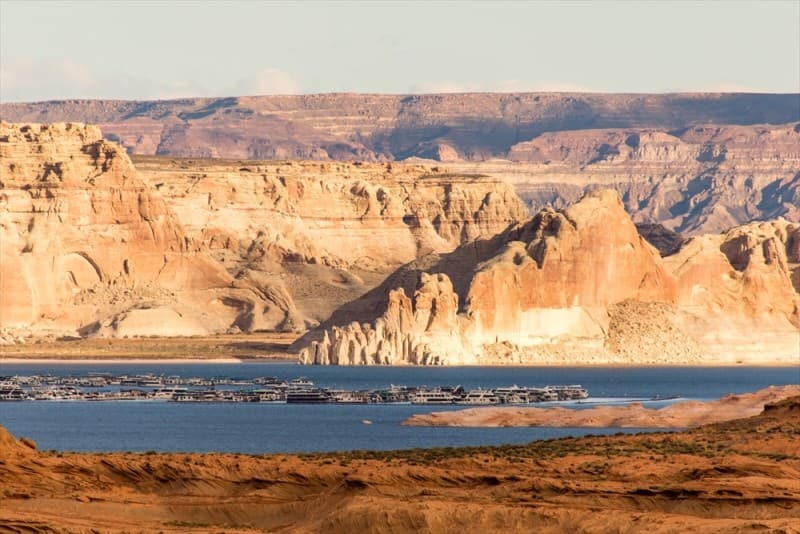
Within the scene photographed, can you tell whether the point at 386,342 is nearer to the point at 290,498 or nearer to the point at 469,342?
the point at 469,342

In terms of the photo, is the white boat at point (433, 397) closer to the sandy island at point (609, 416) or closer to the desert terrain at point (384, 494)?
the sandy island at point (609, 416)

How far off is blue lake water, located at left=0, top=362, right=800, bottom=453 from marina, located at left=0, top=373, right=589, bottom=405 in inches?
114

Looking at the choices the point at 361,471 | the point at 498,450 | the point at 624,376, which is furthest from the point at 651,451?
the point at 624,376

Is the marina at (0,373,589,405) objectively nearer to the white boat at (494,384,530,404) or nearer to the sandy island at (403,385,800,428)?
the white boat at (494,384,530,404)

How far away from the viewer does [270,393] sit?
14150 centimetres

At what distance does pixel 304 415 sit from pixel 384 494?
74373 millimetres

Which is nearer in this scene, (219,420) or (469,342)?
(219,420)

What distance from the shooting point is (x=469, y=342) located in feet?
639

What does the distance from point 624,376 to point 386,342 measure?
24.3 meters

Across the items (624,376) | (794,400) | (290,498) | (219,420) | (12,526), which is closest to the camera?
(12,526)

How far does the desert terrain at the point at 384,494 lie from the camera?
42406mm

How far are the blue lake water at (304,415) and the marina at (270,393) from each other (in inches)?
114

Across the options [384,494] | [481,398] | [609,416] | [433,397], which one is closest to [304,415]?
[481,398]

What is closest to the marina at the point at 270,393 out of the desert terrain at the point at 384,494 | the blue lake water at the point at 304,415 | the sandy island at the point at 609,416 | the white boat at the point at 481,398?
the white boat at the point at 481,398
